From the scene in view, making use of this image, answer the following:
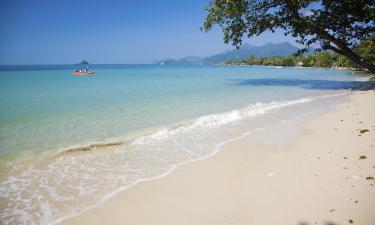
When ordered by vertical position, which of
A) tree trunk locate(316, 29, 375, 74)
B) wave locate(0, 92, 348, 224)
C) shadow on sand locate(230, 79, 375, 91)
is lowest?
wave locate(0, 92, 348, 224)

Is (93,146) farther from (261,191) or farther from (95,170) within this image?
(261,191)

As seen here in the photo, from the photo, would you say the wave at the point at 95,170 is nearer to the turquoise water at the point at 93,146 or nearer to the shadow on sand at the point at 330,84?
the turquoise water at the point at 93,146

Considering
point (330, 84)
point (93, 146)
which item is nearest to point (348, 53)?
point (93, 146)

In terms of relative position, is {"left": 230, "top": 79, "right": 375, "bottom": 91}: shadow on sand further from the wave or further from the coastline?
the coastline

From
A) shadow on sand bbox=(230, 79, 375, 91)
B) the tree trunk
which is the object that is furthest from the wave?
shadow on sand bbox=(230, 79, 375, 91)

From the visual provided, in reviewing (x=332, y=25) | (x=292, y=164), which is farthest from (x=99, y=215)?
(x=332, y=25)

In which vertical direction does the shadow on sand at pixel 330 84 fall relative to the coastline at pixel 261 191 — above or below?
above

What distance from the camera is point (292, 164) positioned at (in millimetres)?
6328

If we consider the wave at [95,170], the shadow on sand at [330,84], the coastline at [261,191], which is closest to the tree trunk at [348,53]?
the coastline at [261,191]

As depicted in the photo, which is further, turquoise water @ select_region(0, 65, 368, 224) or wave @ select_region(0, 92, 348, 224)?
turquoise water @ select_region(0, 65, 368, 224)

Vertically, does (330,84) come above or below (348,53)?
below

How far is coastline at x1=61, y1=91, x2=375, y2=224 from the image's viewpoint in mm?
4227

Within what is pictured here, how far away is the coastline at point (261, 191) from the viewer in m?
4.23

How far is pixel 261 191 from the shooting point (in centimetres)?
504
